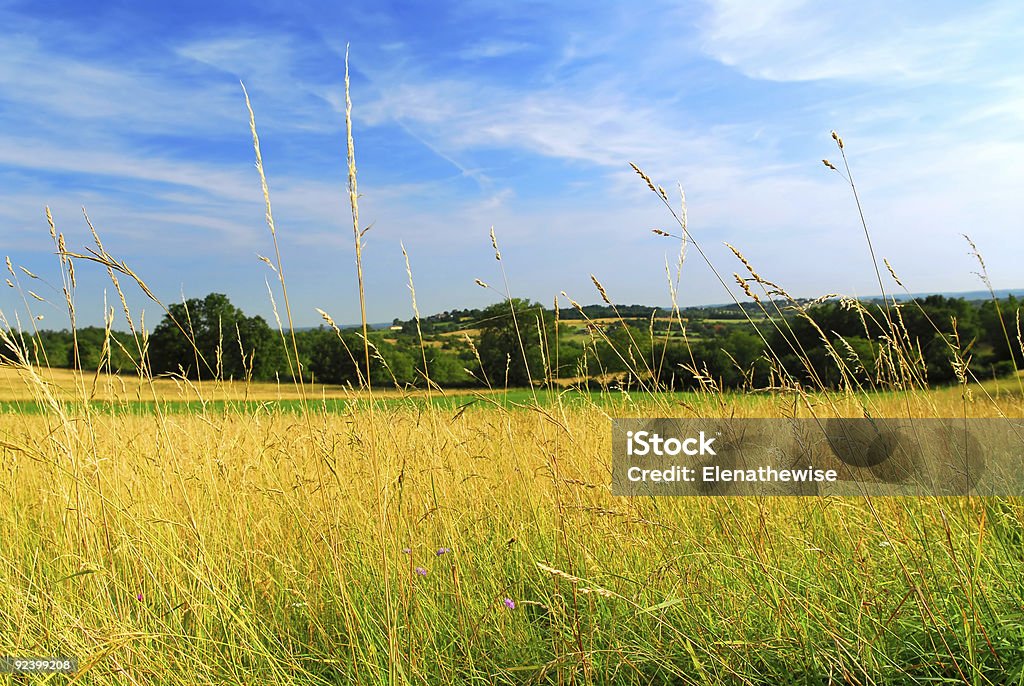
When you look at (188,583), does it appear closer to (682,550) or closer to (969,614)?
(682,550)

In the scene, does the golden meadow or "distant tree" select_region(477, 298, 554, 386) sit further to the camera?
"distant tree" select_region(477, 298, 554, 386)

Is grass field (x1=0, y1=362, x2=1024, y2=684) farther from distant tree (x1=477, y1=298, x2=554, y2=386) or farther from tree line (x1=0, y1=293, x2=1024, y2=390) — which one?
distant tree (x1=477, y1=298, x2=554, y2=386)

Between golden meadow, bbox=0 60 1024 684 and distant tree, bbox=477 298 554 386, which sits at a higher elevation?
distant tree, bbox=477 298 554 386

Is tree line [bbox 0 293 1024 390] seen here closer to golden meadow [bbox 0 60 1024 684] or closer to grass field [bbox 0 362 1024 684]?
golden meadow [bbox 0 60 1024 684]

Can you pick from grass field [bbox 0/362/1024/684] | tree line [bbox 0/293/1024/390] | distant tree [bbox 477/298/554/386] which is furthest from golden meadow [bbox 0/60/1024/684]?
distant tree [bbox 477/298/554/386]

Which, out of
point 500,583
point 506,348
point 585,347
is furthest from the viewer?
point 506,348
